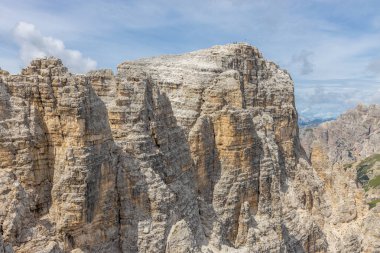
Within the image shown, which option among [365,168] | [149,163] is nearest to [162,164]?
[149,163]

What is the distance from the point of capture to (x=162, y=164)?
28.0m

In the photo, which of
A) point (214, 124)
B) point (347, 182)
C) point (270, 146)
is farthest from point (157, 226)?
point (347, 182)

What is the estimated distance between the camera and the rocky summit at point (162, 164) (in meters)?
21.7

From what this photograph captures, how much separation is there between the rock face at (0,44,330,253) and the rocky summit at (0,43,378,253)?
8 centimetres

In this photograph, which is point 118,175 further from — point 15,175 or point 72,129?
point 15,175

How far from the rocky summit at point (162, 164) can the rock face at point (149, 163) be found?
0.25 ft

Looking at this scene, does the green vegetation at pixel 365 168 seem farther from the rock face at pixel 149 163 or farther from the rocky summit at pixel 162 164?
the rock face at pixel 149 163

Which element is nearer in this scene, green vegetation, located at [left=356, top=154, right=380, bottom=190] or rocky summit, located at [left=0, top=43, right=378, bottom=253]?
rocky summit, located at [left=0, top=43, right=378, bottom=253]

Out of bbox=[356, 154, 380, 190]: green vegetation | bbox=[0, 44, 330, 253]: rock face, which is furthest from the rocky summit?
bbox=[356, 154, 380, 190]: green vegetation

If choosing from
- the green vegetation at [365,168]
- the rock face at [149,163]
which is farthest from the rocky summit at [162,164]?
the green vegetation at [365,168]

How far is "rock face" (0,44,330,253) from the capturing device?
21.6 metres

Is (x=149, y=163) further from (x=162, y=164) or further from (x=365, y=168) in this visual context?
(x=365, y=168)

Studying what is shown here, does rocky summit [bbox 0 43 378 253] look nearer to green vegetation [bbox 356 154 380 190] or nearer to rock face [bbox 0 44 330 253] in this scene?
rock face [bbox 0 44 330 253]

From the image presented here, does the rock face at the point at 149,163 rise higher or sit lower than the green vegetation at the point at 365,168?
higher
